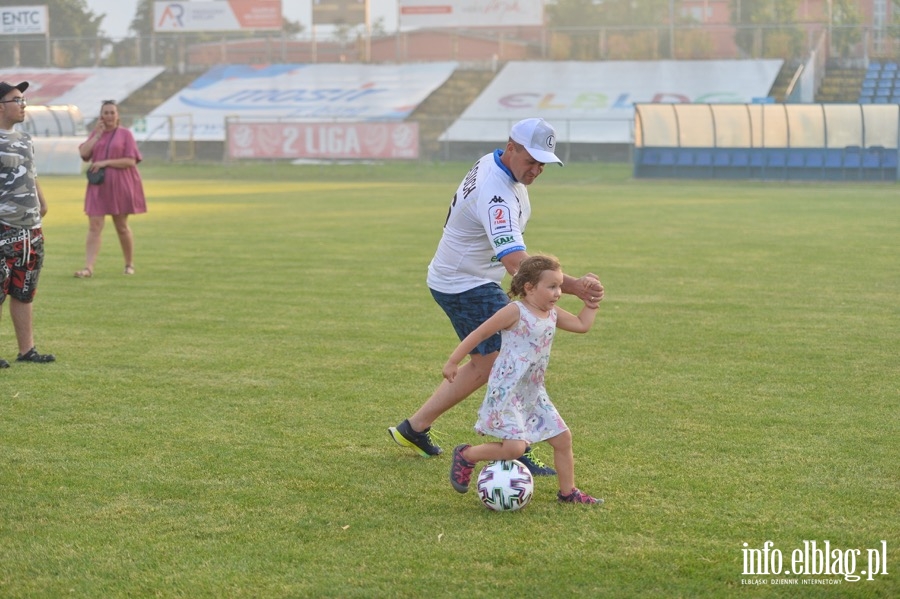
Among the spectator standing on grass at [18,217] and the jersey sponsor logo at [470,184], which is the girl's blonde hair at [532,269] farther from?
the spectator standing on grass at [18,217]

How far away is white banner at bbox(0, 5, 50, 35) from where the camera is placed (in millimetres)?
64938

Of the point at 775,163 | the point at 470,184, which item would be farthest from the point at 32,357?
the point at 775,163

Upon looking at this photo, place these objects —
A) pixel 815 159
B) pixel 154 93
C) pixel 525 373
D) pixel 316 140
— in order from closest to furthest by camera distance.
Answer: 1. pixel 525 373
2. pixel 815 159
3. pixel 316 140
4. pixel 154 93

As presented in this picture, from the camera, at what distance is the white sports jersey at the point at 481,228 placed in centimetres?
590

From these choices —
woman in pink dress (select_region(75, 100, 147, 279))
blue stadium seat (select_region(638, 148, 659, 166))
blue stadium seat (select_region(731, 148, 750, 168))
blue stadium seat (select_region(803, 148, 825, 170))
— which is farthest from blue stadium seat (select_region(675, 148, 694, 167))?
woman in pink dress (select_region(75, 100, 147, 279))

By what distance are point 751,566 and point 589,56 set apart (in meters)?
52.7

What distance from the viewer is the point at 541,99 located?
51406 mm

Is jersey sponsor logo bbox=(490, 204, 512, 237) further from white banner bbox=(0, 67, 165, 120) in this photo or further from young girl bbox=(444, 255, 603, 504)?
white banner bbox=(0, 67, 165, 120)

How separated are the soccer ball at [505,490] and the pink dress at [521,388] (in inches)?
6.9

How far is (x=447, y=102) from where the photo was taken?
175ft

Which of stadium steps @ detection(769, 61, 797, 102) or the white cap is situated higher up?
stadium steps @ detection(769, 61, 797, 102)

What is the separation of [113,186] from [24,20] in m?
56.3

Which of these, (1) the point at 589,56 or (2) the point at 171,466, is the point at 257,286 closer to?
(2) the point at 171,466

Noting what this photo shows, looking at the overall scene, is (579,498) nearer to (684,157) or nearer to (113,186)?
(113,186)
